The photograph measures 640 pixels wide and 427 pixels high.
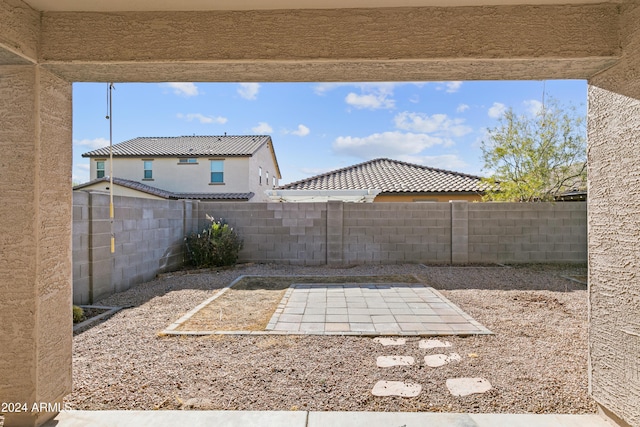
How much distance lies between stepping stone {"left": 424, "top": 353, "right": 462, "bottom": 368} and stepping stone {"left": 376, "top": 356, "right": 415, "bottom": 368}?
156 mm

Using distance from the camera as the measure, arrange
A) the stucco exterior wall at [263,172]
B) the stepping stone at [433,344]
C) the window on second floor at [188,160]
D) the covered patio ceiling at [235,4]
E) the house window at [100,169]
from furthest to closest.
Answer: the stucco exterior wall at [263,172], the house window at [100,169], the window on second floor at [188,160], the stepping stone at [433,344], the covered patio ceiling at [235,4]

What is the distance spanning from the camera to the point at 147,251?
24.3ft

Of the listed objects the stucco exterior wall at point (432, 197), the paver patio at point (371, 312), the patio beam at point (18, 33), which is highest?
the patio beam at point (18, 33)

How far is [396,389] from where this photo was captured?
291 cm

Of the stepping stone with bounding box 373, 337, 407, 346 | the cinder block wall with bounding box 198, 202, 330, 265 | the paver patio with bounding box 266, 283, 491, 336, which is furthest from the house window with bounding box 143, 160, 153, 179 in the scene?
the stepping stone with bounding box 373, 337, 407, 346

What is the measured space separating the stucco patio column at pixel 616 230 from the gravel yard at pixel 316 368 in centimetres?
52

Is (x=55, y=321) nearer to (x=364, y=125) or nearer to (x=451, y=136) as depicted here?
(x=451, y=136)

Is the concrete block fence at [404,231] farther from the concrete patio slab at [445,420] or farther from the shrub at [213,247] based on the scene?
the concrete patio slab at [445,420]

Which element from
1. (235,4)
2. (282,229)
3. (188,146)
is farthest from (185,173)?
(235,4)

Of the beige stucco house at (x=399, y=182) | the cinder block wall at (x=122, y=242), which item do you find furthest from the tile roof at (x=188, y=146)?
the cinder block wall at (x=122, y=242)

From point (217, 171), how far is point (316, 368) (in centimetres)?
1825

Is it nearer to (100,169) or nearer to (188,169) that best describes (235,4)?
(188,169)

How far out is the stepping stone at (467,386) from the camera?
2873 mm

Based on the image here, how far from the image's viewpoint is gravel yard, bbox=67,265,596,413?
107 inches
